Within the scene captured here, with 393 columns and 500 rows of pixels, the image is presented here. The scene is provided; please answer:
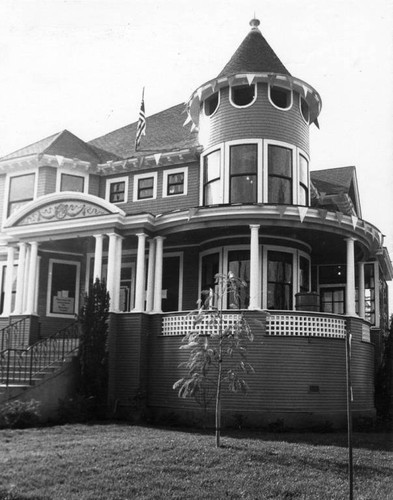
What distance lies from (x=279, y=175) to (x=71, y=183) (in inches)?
297

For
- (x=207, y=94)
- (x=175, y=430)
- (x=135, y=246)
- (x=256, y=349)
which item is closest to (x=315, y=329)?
(x=256, y=349)

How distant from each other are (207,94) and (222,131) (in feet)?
4.71

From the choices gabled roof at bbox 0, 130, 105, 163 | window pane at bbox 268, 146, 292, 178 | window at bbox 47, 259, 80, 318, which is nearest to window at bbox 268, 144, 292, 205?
window pane at bbox 268, 146, 292, 178

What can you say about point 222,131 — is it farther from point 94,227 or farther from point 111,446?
point 111,446

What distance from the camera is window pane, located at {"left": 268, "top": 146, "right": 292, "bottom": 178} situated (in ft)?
63.3

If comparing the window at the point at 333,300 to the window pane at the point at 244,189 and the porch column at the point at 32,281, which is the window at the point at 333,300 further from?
the porch column at the point at 32,281

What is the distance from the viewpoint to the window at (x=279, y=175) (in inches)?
756

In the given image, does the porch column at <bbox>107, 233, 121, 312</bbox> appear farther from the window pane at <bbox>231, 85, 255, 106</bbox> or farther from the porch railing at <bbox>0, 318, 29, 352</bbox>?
the window pane at <bbox>231, 85, 255, 106</bbox>

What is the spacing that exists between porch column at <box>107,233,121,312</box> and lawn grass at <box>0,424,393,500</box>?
18.1 ft

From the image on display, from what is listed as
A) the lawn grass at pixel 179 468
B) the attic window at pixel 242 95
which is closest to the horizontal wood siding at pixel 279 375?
the lawn grass at pixel 179 468

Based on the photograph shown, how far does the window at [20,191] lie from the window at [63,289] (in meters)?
2.44

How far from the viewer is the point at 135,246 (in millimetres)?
20766

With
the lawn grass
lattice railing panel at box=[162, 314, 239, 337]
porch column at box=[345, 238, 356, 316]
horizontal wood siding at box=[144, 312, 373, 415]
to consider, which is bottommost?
the lawn grass

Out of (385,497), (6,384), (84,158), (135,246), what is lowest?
(385,497)
